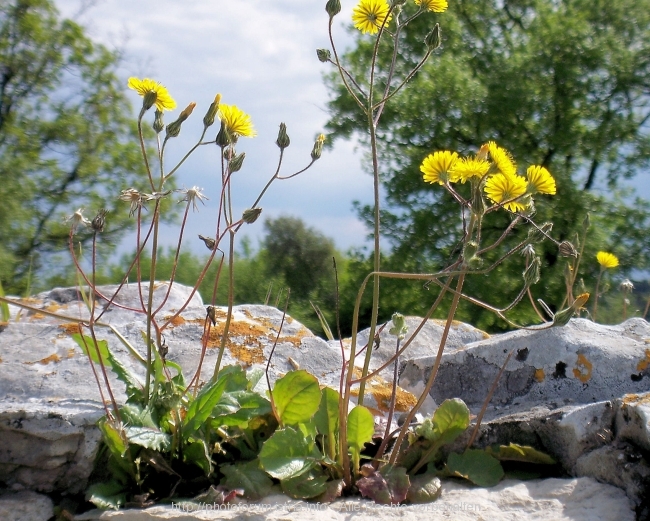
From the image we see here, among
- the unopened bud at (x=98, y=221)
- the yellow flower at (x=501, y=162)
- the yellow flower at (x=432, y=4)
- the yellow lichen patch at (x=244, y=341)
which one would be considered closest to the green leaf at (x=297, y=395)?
the yellow lichen patch at (x=244, y=341)

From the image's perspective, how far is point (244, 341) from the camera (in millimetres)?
2354

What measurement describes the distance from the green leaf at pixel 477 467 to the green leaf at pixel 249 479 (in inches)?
19.8

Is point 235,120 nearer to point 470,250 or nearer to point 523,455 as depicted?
point 470,250

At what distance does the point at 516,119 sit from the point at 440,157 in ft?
28.5

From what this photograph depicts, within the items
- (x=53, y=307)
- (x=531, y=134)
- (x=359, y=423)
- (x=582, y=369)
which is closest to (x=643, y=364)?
(x=582, y=369)

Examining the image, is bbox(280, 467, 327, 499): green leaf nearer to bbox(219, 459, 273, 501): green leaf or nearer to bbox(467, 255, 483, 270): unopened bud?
bbox(219, 459, 273, 501): green leaf

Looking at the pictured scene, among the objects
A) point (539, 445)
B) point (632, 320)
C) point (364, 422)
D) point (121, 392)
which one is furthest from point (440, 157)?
point (632, 320)

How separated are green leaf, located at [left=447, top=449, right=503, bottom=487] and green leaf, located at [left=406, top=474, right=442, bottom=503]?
0.27 feet

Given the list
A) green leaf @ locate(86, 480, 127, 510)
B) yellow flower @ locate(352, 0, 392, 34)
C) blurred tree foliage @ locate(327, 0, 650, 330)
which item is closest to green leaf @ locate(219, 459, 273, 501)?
green leaf @ locate(86, 480, 127, 510)

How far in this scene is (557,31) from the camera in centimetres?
966

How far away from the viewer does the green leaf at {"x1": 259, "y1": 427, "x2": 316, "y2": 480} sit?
5.02 feet

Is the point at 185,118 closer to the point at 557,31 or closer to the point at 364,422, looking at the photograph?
the point at 364,422

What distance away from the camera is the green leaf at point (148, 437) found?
1.55 m

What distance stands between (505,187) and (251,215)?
647 millimetres
